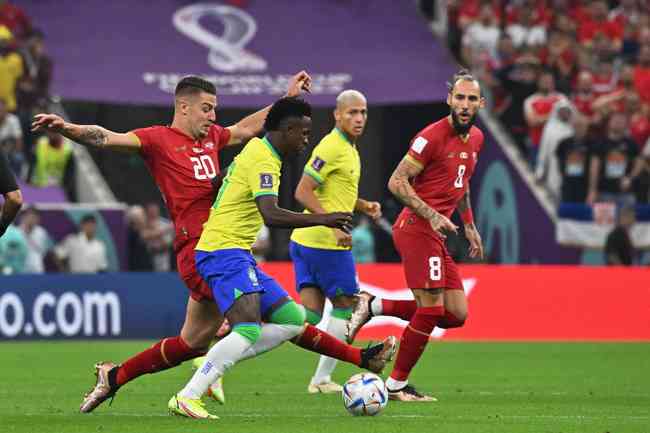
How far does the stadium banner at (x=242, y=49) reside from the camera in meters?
26.0

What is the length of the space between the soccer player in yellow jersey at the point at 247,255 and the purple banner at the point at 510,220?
1420 cm

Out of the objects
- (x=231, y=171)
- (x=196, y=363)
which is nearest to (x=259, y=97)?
(x=196, y=363)

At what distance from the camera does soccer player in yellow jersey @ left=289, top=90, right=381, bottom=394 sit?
13938 millimetres

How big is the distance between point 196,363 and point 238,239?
3304 millimetres

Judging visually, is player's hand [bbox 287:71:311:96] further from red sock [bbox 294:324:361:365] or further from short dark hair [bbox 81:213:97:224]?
short dark hair [bbox 81:213:97:224]

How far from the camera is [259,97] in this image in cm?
2583

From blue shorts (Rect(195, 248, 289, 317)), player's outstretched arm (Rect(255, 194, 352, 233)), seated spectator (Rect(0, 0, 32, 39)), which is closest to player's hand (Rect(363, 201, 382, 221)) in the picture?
blue shorts (Rect(195, 248, 289, 317))

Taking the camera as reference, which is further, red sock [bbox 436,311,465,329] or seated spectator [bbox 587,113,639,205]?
seated spectator [bbox 587,113,639,205]

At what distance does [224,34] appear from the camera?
2764 cm

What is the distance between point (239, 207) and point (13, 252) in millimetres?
12214

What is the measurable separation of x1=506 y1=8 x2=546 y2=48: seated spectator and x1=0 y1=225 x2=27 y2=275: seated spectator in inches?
380

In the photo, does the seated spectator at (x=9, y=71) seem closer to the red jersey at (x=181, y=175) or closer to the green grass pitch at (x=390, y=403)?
the green grass pitch at (x=390, y=403)

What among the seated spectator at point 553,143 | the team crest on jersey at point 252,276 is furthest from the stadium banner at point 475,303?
the team crest on jersey at point 252,276

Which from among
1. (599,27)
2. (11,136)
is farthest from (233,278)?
(599,27)
